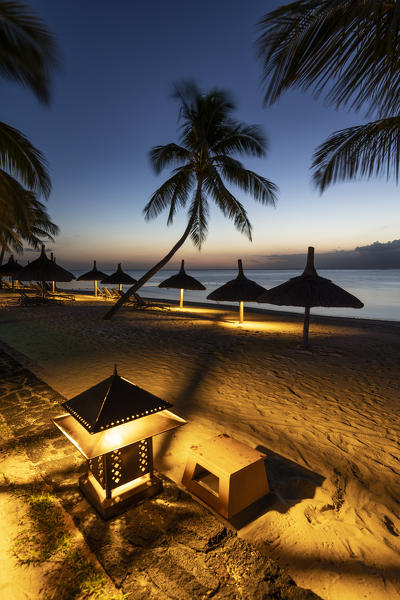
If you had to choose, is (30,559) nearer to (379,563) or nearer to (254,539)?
(254,539)

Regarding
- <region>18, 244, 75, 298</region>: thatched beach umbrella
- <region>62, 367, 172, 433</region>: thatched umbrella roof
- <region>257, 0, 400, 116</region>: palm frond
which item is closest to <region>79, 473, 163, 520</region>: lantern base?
<region>62, 367, 172, 433</region>: thatched umbrella roof

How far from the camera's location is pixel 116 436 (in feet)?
6.27

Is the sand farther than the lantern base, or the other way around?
the lantern base

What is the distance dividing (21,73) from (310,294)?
682 cm

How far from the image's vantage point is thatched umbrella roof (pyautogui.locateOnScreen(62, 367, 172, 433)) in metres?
1.72

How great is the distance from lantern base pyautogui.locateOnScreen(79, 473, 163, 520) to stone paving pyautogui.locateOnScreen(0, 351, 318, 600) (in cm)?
5

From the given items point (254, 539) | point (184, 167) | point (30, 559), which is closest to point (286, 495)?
point (254, 539)

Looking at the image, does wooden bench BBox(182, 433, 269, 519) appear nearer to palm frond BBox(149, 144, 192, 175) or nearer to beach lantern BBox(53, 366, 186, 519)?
beach lantern BBox(53, 366, 186, 519)

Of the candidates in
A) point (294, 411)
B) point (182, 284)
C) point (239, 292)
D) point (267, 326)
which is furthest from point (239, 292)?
point (294, 411)

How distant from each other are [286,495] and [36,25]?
275 inches

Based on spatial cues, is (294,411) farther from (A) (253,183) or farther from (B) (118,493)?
(A) (253,183)

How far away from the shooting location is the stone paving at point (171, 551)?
153 centimetres

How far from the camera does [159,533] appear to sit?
184cm

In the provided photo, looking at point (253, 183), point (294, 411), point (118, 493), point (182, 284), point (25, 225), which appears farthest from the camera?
point (182, 284)
